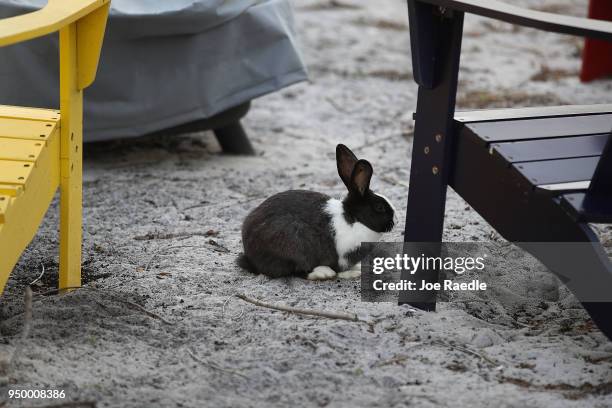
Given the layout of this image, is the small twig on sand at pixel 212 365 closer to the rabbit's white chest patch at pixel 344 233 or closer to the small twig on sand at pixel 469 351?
the small twig on sand at pixel 469 351

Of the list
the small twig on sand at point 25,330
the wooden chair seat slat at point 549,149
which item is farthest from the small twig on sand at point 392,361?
the small twig on sand at point 25,330

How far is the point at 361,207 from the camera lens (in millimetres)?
3223

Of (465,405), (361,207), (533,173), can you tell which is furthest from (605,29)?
(361,207)

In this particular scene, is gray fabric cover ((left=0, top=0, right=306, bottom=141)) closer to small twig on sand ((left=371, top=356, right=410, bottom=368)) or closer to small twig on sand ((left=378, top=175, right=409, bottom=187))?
small twig on sand ((left=378, top=175, right=409, bottom=187))

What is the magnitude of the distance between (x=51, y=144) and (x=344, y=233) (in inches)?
39.5

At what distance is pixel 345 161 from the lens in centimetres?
316

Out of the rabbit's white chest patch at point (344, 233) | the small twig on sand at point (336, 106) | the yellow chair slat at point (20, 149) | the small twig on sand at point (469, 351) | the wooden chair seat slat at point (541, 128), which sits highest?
the wooden chair seat slat at point (541, 128)

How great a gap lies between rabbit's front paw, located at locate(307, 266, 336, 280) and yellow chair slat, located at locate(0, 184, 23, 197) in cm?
105

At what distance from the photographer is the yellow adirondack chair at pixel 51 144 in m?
2.46

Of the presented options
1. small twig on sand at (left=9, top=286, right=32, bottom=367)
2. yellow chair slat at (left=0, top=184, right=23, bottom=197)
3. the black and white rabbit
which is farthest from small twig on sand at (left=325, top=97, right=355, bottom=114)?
yellow chair slat at (left=0, top=184, right=23, bottom=197)

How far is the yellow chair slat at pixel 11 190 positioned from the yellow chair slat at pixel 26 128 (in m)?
0.26

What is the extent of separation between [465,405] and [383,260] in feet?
3.60

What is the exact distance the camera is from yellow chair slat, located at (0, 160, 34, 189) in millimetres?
2500

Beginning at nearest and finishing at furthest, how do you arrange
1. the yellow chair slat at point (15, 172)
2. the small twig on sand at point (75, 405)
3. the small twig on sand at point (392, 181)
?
the small twig on sand at point (75, 405)
the yellow chair slat at point (15, 172)
the small twig on sand at point (392, 181)
